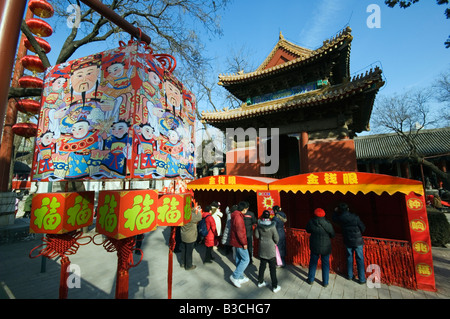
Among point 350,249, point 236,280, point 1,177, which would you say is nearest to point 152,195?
point 236,280

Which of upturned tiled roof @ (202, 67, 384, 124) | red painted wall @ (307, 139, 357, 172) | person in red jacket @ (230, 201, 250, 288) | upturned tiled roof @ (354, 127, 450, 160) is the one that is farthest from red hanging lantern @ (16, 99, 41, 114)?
upturned tiled roof @ (354, 127, 450, 160)

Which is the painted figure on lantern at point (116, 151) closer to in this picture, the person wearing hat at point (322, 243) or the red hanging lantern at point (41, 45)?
the person wearing hat at point (322, 243)

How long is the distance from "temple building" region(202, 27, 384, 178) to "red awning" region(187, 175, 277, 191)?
3.26 m

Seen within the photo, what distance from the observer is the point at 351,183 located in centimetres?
502

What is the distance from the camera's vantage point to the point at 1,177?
24.8 ft

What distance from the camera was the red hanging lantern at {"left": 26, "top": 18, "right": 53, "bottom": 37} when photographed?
510 centimetres

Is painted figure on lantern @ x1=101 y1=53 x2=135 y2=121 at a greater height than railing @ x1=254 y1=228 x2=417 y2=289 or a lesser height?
greater

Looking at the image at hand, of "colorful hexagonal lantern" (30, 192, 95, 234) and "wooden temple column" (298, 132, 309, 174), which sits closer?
"colorful hexagonal lantern" (30, 192, 95, 234)

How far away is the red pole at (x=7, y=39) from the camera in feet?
3.32

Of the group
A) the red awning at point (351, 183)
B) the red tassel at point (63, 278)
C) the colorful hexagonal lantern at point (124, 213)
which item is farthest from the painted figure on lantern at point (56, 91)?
the red awning at point (351, 183)

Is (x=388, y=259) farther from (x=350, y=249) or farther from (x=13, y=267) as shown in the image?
(x=13, y=267)

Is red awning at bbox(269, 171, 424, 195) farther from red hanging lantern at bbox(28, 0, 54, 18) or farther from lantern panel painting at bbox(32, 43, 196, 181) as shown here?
red hanging lantern at bbox(28, 0, 54, 18)

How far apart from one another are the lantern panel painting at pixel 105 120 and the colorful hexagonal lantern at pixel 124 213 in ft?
0.58

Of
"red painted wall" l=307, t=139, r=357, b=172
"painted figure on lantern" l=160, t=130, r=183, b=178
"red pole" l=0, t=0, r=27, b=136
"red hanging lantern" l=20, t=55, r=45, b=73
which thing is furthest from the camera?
"red painted wall" l=307, t=139, r=357, b=172
